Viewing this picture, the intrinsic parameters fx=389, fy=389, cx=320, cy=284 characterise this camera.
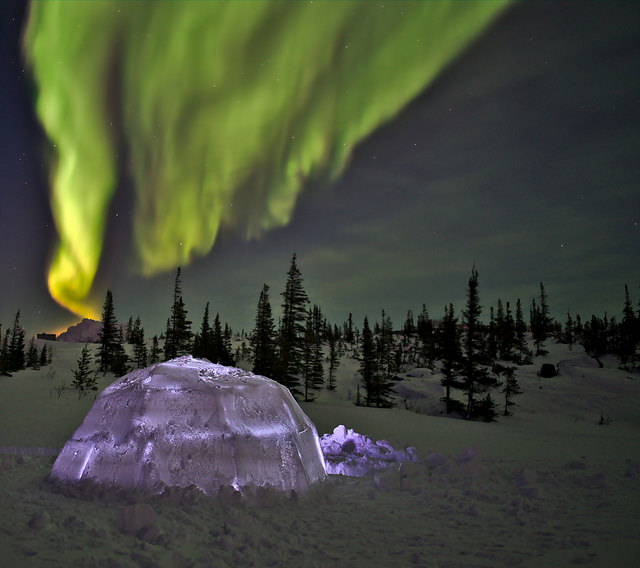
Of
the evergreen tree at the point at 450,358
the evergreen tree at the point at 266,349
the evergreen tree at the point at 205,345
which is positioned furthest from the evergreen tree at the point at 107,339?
the evergreen tree at the point at 450,358

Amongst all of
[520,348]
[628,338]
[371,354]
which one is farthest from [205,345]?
[628,338]

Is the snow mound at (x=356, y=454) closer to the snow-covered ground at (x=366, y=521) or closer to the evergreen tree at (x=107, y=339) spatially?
the snow-covered ground at (x=366, y=521)

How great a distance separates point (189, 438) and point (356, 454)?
565cm

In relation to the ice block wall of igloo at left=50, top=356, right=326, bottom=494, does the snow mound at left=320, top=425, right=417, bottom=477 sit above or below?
below

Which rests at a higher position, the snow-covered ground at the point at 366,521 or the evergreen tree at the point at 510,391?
the snow-covered ground at the point at 366,521

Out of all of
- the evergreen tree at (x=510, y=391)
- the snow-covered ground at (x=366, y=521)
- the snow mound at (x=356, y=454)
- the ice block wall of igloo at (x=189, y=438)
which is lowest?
the evergreen tree at (x=510, y=391)

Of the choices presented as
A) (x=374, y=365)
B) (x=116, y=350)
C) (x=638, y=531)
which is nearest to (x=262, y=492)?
(x=638, y=531)

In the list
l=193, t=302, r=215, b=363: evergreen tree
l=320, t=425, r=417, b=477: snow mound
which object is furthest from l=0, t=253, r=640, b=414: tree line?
l=320, t=425, r=417, b=477: snow mound

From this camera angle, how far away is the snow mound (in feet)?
29.1

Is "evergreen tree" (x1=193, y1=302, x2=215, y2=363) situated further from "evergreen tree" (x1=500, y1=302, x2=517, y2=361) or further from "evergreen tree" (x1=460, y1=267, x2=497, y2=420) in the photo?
"evergreen tree" (x1=500, y1=302, x2=517, y2=361)

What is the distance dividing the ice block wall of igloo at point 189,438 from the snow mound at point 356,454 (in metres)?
1.34

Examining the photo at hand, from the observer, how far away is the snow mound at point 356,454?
29.1 feet

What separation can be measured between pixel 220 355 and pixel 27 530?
120 feet

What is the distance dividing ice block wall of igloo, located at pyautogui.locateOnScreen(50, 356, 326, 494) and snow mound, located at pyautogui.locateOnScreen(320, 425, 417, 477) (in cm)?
134
